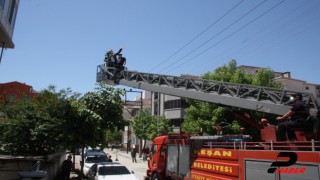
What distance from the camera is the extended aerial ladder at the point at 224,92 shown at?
9.51 meters

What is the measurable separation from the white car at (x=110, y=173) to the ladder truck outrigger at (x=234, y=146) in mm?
1754

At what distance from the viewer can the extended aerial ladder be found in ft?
31.2

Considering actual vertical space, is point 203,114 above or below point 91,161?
above

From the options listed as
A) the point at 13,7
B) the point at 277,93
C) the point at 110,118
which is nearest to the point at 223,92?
the point at 277,93

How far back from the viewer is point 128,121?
54.0 feet

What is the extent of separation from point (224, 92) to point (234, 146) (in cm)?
278

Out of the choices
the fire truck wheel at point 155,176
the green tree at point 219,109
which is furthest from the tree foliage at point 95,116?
the green tree at point 219,109

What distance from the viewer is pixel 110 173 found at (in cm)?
1395

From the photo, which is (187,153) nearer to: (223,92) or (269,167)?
(223,92)

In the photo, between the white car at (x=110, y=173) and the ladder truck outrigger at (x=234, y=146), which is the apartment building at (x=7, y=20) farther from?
the white car at (x=110, y=173)

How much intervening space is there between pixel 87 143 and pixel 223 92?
23.3ft

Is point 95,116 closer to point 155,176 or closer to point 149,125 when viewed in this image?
point 155,176

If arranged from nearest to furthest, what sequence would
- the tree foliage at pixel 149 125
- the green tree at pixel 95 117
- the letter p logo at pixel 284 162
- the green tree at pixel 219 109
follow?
the letter p logo at pixel 284 162
the green tree at pixel 95 117
the green tree at pixel 219 109
the tree foliage at pixel 149 125

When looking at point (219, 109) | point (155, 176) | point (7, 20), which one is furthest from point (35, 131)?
point (219, 109)
